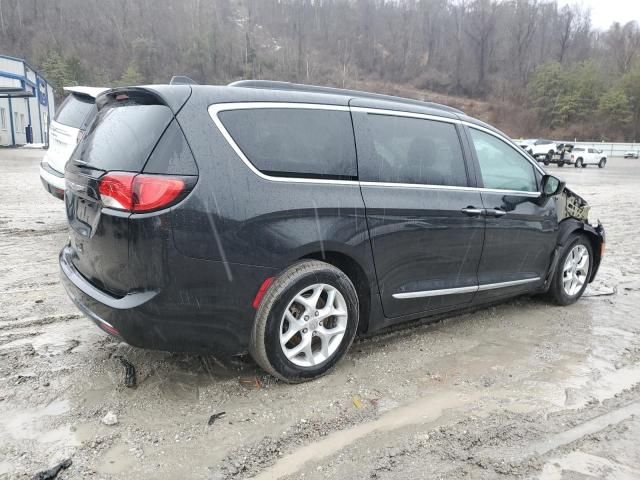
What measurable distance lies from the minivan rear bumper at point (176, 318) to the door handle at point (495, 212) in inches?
82.0

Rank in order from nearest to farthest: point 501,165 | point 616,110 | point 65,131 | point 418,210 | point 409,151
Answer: point 418,210, point 409,151, point 501,165, point 65,131, point 616,110

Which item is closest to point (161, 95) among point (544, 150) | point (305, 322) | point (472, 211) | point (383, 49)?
point (305, 322)

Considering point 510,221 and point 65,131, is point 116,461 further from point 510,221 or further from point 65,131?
point 65,131

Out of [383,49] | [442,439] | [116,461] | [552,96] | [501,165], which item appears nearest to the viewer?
[116,461]

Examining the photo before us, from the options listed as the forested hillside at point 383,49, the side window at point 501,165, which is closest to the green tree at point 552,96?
the forested hillside at point 383,49

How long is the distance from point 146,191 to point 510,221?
9.69 ft

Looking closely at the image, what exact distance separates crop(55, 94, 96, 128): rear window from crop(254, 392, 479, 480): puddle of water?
548cm

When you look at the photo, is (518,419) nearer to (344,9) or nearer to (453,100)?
(453,100)

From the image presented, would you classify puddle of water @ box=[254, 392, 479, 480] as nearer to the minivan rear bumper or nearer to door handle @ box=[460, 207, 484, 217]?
the minivan rear bumper

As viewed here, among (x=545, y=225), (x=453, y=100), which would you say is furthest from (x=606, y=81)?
(x=545, y=225)

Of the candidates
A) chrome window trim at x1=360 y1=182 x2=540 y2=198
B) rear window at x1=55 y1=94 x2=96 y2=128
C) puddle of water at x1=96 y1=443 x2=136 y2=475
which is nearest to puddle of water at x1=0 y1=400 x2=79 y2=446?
puddle of water at x1=96 y1=443 x2=136 y2=475

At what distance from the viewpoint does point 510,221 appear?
4305mm

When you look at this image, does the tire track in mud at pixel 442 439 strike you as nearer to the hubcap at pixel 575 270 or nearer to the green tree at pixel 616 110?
the hubcap at pixel 575 270

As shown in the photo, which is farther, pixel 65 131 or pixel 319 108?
pixel 65 131
